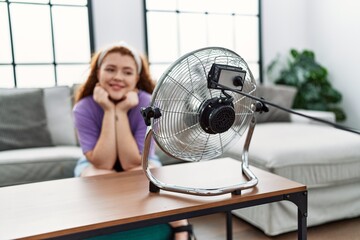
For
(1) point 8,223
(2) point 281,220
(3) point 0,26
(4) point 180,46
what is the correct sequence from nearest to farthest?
1. (1) point 8,223
2. (2) point 281,220
3. (3) point 0,26
4. (4) point 180,46

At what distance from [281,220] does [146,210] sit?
1128 mm

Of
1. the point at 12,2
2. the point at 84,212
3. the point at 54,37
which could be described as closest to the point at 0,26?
the point at 12,2

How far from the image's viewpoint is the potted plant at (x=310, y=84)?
337 cm

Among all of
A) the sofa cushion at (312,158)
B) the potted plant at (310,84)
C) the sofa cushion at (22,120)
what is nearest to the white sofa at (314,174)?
the sofa cushion at (312,158)

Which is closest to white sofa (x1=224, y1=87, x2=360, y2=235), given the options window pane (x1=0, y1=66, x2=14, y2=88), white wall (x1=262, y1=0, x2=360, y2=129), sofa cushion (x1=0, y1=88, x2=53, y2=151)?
sofa cushion (x1=0, y1=88, x2=53, y2=151)

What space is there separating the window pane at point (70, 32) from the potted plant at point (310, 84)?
185 centimetres

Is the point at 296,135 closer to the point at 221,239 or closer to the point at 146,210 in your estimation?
the point at 221,239

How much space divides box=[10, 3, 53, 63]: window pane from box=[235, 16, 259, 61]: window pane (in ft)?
6.05

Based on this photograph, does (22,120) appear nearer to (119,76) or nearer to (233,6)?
(119,76)

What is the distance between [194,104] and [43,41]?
2413mm

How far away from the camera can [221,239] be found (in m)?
1.74

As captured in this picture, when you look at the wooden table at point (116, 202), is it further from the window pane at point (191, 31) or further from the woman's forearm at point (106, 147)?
the window pane at point (191, 31)

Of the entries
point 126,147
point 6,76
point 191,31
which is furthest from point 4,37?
point 126,147

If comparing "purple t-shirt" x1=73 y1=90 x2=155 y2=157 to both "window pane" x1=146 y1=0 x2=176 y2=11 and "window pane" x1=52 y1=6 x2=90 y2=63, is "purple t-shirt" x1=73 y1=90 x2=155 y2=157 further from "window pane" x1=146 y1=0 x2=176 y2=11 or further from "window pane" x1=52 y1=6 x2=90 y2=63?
"window pane" x1=146 y1=0 x2=176 y2=11
